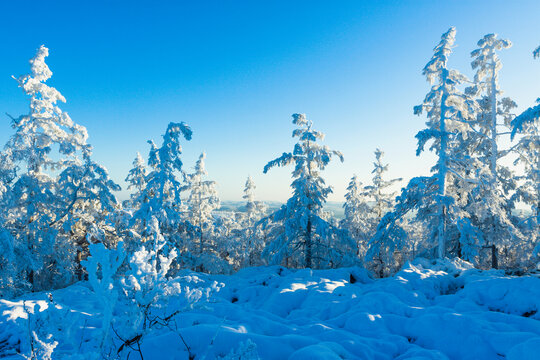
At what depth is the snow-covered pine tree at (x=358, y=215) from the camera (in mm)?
26188

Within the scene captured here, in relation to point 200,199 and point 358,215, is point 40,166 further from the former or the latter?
point 358,215

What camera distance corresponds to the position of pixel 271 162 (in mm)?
15766

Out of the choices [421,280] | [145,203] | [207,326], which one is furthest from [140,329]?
[145,203]

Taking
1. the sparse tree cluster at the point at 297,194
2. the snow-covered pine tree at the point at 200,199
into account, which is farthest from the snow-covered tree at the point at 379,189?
the snow-covered pine tree at the point at 200,199

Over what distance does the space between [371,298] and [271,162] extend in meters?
9.79

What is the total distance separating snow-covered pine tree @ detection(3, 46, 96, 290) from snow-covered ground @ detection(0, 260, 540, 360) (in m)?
6.64

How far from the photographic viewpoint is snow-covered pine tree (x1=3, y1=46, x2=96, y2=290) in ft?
43.2

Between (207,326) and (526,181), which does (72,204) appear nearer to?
(207,326)

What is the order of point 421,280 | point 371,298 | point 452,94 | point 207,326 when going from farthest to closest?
point 452,94 < point 421,280 < point 371,298 < point 207,326

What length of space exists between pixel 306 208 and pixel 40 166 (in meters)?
14.9

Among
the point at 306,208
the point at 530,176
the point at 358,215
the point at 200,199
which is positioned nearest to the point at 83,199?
→ the point at 200,199

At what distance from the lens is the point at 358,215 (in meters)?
26.8

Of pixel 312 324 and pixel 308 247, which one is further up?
pixel 308 247

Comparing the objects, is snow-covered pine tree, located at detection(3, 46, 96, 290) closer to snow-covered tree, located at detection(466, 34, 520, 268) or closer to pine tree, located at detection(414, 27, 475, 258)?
pine tree, located at detection(414, 27, 475, 258)
